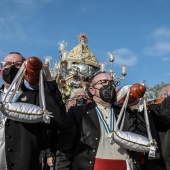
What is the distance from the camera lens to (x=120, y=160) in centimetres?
349

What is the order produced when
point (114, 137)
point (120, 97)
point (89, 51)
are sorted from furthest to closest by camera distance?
point (89, 51) → point (120, 97) → point (114, 137)

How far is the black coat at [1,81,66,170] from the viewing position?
3020mm

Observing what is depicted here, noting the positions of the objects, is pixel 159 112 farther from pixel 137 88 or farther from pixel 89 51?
pixel 89 51

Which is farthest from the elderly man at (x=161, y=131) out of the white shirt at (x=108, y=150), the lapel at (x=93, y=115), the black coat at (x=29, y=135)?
the black coat at (x=29, y=135)

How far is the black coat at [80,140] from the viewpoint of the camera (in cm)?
346

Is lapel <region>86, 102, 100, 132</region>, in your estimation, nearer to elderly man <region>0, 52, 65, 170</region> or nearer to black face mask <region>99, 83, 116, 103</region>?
black face mask <region>99, 83, 116, 103</region>

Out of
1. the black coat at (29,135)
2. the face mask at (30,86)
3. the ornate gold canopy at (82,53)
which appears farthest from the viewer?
the ornate gold canopy at (82,53)

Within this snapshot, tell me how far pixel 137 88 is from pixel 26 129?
123 cm

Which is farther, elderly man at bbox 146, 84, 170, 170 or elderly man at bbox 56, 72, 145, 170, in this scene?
elderly man at bbox 146, 84, 170, 170

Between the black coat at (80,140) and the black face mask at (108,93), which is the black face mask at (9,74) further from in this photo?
the black face mask at (108,93)

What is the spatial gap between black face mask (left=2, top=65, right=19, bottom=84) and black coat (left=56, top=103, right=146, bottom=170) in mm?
820

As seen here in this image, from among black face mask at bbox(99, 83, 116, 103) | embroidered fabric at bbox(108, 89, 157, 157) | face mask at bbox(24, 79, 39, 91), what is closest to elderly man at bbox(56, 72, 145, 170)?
black face mask at bbox(99, 83, 116, 103)

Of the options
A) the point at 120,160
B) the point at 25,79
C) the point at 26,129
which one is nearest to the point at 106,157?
the point at 120,160

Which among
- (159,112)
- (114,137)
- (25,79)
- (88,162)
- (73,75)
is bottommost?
(88,162)
